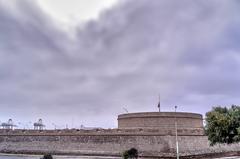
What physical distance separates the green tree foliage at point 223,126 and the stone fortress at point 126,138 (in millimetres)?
1666

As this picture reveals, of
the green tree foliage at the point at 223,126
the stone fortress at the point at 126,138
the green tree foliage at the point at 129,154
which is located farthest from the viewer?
the stone fortress at the point at 126,138

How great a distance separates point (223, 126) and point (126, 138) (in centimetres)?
984

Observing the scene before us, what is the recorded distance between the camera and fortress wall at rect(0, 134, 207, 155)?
3397cm

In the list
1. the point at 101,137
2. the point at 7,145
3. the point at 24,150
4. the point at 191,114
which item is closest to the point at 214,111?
the point at 191,114

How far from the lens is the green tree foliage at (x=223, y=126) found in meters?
31.5

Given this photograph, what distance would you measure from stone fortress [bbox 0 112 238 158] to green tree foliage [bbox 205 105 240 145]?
167cm

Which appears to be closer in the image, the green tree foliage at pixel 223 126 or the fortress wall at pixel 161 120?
the green tree foliage at pixel 223 126

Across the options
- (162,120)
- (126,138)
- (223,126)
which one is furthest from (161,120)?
(223,126)

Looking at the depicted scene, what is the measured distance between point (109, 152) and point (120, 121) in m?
9.51

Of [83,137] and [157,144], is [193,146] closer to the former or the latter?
[157,144]

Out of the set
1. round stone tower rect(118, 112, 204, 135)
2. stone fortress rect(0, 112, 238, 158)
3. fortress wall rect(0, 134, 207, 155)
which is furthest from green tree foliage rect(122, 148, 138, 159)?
round stone tower rect(118, 112, 204, 135)

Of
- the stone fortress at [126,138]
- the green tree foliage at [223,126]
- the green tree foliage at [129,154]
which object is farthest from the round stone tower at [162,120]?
the green tree foliage at [129,154]

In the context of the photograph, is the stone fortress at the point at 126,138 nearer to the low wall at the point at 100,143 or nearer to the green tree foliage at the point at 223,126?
the low wall at the point at 100,143

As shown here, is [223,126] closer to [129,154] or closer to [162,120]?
[162,120]
